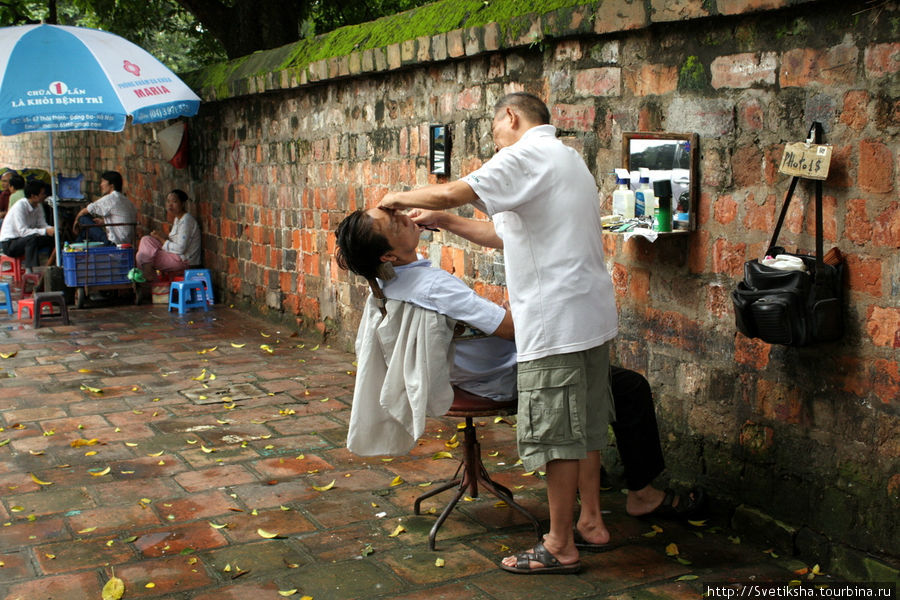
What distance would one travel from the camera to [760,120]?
12.3ft

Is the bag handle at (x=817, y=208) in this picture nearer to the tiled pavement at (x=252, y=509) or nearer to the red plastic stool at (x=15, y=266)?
the tiled pavement at (x=252, y=509)

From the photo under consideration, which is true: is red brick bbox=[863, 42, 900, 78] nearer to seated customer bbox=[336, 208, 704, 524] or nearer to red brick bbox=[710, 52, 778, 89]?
red brick bbox=[710, 52, 778, 89]

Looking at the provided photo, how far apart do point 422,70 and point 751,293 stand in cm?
353

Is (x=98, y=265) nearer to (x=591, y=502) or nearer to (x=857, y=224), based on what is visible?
(x=591, y=502)

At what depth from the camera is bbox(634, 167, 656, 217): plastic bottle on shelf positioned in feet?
13.8

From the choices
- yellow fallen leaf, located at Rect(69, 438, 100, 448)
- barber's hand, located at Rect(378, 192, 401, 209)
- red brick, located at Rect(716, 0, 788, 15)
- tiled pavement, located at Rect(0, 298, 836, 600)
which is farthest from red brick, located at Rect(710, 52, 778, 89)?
yellow fallen leaf, located at Rect(69, 438, 100, 448)

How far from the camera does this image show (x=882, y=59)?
10.8 ft

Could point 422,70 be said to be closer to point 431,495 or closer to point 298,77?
point 298,77

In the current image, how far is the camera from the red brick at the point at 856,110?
3.36 meters

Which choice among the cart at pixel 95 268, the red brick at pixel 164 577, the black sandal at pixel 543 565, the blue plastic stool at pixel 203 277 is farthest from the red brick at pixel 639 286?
the cart at pixel 95 268

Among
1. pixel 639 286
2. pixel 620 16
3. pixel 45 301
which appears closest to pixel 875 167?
pixel 639 286

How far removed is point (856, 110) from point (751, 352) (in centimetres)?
102

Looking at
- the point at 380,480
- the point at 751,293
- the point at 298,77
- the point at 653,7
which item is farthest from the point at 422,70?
the point at 751,293

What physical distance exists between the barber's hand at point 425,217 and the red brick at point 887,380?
5.51ft
